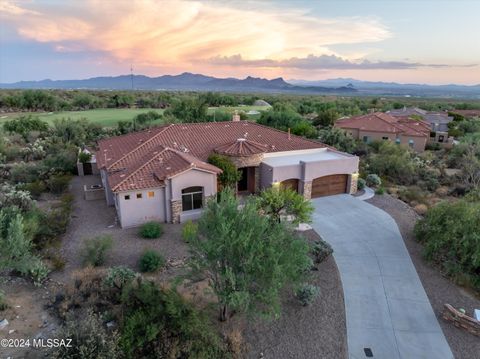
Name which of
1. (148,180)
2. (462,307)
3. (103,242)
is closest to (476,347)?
(462,307)

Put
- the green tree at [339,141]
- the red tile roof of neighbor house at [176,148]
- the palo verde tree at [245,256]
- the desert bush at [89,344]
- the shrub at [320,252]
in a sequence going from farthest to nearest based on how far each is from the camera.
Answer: the green tree at [339,141], the red tile roof of neighbor house at [176,148], the shrub at [320,252], the palo verde tree at [245,256], the desert bush at [89,344]

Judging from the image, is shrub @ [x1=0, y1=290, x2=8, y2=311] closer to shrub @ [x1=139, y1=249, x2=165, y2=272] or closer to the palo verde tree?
shrub @ [x1=139, y1=249, x2=165, y2=272]

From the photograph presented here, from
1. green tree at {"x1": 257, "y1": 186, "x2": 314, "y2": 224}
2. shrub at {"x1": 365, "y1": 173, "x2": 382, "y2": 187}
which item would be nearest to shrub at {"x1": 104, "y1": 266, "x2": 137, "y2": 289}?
green tree at {"x1": 257, "y1": 186, "x2": 314, "y2": 224}

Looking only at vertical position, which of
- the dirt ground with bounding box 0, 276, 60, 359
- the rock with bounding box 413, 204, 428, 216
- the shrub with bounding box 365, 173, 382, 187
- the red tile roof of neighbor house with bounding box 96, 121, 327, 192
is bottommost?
the dirt ground with bounding box 0, 276, 60, 359

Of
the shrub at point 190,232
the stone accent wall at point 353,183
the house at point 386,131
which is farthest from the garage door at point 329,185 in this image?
the house at point 386,131

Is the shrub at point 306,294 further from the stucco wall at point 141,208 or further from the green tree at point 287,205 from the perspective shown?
the stucco wall at point 141,208

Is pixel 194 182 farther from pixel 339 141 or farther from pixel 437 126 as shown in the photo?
pixel 437 126
